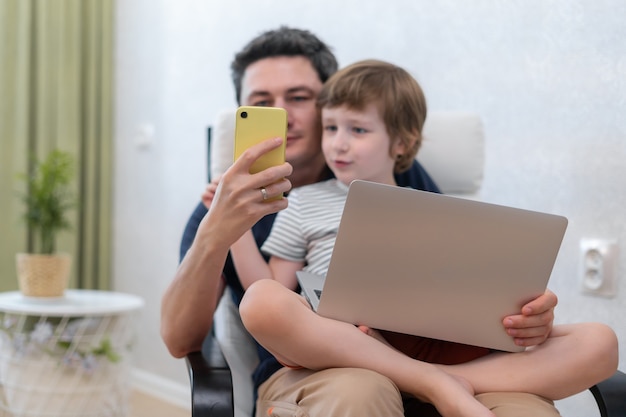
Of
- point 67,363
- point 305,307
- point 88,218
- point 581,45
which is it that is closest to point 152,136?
point 88,218

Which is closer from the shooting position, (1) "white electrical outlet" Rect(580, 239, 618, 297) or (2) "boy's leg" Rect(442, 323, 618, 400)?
(2) "boy's leg" Rect(442, 323, 618, 400)

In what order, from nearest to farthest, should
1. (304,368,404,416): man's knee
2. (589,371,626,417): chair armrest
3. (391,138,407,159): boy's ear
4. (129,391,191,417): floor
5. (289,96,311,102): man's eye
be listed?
(304,368,404,416): man's knee, (589,371,626,417): chair armrest, (391,138,407,159): boy's ear, (289,96,311,102): man's eye, (129,391,191,417): floor

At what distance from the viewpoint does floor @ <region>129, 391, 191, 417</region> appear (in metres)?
2.77

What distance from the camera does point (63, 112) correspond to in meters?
3.10

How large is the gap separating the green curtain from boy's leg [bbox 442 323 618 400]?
6.82 ft

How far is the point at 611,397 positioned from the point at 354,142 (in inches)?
26.2

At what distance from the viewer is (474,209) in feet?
3.37

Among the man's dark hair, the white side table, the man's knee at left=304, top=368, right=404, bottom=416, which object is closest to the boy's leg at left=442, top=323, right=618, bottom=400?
the man's knee at left=304, top=368, right=404, bottom=416

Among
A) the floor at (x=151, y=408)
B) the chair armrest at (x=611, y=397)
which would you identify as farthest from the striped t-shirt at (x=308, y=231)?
the floor at (x=151, y=408)

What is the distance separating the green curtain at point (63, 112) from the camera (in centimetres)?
296

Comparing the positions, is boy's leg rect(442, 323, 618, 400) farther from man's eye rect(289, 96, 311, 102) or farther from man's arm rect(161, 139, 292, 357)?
man's eye rect(289, 96, 311, 102)

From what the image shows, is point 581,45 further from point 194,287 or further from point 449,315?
point 194,287

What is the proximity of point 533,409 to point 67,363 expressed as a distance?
174cm

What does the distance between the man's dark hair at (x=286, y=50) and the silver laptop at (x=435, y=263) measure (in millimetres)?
720
